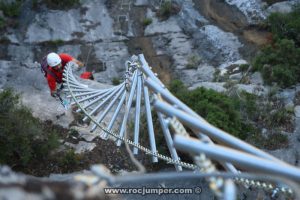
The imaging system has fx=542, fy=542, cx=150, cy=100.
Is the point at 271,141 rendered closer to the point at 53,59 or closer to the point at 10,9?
the point at 53,59

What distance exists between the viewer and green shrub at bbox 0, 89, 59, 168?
37.4 ft

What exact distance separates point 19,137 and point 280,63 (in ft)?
26.9

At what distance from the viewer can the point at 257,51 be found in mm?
18203

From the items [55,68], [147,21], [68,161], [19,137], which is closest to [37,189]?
[19,137]

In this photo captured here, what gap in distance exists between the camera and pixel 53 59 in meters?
12.7

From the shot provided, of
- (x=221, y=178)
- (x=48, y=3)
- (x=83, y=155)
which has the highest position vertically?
Answer: (x=48, y=3)

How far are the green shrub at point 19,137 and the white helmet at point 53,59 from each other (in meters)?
1.18

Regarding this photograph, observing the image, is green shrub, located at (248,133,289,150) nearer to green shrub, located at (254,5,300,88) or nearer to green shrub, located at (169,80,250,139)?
green shrub, located at (169,80,250,139)

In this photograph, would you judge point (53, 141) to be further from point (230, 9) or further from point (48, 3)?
point (230, 9)

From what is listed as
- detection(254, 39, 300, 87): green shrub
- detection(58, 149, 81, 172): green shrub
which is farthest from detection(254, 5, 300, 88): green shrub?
detection(58, 149, 81, 172): green shrub

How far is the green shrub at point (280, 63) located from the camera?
15.1 metres

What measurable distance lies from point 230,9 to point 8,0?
7958 millimetres

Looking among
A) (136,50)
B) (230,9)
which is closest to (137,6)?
(136,50)

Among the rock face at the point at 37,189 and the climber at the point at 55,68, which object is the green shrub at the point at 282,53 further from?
the rock face at the point at 37,189
